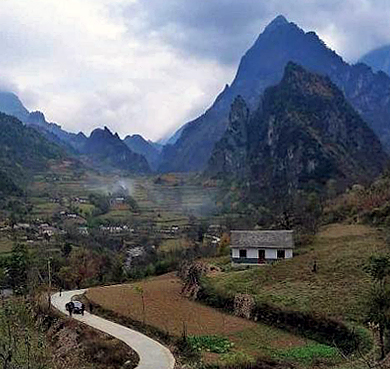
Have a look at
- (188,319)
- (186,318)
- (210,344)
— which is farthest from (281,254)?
(210,344)

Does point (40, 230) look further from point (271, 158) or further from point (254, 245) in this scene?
point (271, 158)

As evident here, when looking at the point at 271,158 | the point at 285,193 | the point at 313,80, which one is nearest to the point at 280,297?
the point at 285,193

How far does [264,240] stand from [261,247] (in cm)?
65

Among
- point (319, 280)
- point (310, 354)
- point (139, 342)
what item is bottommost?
point (310, 354)

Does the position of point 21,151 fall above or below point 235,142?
below

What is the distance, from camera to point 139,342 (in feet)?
87.9

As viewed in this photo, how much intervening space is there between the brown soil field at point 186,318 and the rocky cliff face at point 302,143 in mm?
75601

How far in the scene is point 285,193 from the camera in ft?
387

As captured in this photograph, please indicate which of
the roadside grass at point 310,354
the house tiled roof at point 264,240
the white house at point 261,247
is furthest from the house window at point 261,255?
the roadside grass at point 310,354

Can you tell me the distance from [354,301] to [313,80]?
127m

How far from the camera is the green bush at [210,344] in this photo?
82.4 feet

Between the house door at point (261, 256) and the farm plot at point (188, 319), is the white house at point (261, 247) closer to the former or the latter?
the house door at point (261, 256)

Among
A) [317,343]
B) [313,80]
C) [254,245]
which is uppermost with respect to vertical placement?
[313,80]

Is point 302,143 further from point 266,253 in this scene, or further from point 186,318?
point 186,318
